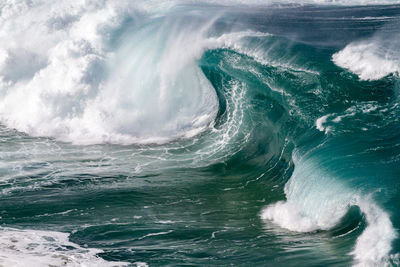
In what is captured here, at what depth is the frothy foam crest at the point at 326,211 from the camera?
31.3 feet

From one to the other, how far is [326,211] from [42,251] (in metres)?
7.45

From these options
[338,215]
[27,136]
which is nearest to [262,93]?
[338,215]

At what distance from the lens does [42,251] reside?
10391mm

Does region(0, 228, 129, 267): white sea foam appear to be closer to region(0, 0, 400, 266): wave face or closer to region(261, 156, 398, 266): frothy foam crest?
region(0, 0, 400, 266): wave face

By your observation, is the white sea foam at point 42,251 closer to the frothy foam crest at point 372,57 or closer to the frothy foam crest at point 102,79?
the frothy foam crest at point 102,79

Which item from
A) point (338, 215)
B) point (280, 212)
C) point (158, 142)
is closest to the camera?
point (338, 215)

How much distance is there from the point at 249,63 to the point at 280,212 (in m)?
7.86

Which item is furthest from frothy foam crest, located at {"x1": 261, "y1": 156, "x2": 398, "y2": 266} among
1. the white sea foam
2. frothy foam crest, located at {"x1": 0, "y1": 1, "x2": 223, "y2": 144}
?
frothy foam crest, located at {"x1": 0, "y1": 1, "x2": 223, "y2": 144}

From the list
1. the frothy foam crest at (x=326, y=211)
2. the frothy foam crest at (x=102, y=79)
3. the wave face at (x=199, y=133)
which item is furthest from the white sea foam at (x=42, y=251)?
the frothy foam crest at (x=102, y=79)

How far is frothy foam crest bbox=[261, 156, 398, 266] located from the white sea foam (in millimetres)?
4781

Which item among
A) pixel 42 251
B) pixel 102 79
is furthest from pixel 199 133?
pixel 42 251

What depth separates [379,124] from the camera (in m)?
13.7

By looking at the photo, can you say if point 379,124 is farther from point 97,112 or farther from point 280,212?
point 97,112

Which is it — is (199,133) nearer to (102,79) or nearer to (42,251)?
(102,79)
